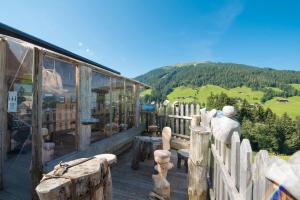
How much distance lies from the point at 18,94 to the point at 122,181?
3157 millimetres

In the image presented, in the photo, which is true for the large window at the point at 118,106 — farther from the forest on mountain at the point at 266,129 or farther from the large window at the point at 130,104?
the forest on mountain at the point at 266,129

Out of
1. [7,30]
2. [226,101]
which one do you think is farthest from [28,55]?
[226,101]

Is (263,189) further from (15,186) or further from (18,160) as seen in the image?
(18,160)

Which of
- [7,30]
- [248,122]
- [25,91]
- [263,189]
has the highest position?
[7,30]

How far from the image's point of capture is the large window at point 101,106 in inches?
221

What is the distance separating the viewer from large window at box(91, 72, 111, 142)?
5.61 metres

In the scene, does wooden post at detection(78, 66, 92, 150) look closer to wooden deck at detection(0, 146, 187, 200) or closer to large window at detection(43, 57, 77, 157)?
large window at detection(43, 57, 77, 157)

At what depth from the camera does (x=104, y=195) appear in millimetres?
1394

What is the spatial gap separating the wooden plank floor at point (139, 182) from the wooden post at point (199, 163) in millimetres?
1016

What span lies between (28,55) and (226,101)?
97.6 ft

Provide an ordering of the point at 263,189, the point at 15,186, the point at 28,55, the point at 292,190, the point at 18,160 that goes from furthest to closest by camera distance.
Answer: the point at 18,160, the point at 15,186, the point at 28,55, the point at 263,189, the point at 292,190

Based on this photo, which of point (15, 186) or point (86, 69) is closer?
point (15, 186)

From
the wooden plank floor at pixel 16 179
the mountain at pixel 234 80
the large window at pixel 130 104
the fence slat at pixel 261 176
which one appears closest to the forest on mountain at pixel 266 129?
the large window at pixel 130 104

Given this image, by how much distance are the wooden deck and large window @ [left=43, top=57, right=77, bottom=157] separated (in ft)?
2.54
